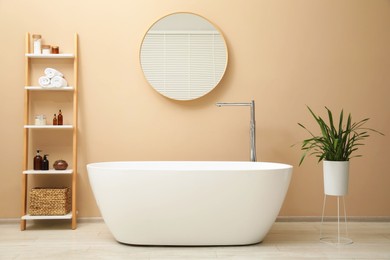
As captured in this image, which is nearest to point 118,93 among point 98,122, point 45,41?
point 98,122

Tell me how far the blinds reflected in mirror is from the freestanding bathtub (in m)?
1.21

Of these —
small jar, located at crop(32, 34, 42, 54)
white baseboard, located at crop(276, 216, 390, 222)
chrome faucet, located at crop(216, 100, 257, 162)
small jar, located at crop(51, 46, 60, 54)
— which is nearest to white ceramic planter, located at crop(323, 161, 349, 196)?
chrome faucet, located at crop(216, 100, 257, 162)

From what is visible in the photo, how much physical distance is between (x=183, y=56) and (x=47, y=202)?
5.35 ft

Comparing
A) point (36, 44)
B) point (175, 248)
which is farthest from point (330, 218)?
point (36, 44)

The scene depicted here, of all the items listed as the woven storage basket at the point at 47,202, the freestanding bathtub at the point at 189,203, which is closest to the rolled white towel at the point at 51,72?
the woven storage basket at the point at 47,202

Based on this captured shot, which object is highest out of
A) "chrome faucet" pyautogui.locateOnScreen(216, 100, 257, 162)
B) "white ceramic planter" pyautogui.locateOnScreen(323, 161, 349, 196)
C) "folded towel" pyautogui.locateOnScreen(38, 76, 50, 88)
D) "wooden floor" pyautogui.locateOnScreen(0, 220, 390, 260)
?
"folded towel" pyautogui.locateOnScreen(38, 76, 50, 88)

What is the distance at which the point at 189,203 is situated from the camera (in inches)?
128

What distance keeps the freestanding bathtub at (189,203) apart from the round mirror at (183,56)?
1211mm

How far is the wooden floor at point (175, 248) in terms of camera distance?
10.4 ft

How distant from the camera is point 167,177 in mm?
3209

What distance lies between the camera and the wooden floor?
3172 mm

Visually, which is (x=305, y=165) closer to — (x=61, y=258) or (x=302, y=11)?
(x=302, y=11)

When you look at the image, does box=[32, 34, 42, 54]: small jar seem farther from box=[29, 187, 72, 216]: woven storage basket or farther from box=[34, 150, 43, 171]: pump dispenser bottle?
box=[29, 187, 72, 216]: woven storage basket

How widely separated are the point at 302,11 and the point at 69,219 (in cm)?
266
